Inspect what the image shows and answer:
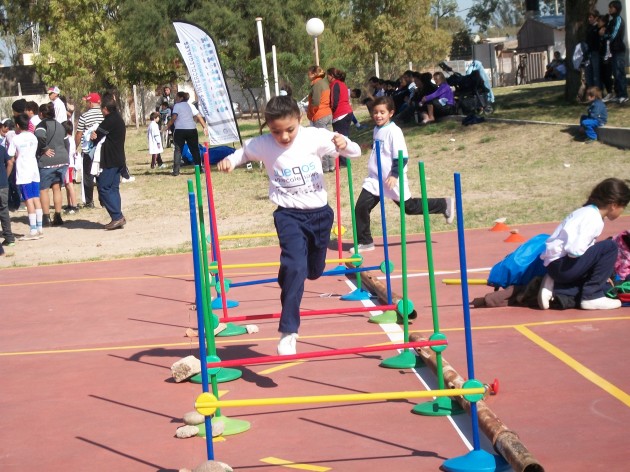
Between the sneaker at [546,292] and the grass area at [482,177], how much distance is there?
202 inches

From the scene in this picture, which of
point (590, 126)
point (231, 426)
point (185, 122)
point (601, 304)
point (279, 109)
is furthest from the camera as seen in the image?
point (185, 122)

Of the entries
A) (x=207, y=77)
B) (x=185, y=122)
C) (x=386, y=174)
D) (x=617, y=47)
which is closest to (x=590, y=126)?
(x=617, y=47)

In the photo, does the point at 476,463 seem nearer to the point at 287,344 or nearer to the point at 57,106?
the point at 287,344

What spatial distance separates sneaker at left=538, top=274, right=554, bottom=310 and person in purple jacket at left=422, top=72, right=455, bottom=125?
647 inches

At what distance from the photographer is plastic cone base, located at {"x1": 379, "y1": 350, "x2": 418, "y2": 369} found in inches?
279

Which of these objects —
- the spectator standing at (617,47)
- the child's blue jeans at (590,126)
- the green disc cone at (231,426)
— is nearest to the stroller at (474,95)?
the spectator standing at (617,47)

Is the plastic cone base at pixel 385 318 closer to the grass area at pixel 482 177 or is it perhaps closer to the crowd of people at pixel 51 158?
the grass area at pixel 482 177

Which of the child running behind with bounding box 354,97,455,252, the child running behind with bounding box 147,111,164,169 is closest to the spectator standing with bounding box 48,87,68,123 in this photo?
the child running behind with bounding box 147,111,164,169

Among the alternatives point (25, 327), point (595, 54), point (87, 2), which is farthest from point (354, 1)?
point (25, 327)

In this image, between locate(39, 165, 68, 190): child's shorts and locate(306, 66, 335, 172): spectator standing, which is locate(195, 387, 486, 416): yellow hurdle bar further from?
locate(306, 66, 335, 172): spectator standing

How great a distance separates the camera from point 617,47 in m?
20.7

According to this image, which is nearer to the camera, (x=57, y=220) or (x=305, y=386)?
(x=305, y=386)

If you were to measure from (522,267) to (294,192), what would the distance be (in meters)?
2.77

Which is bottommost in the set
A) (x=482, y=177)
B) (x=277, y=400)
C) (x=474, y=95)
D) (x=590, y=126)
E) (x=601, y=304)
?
(x=601, y=304)
